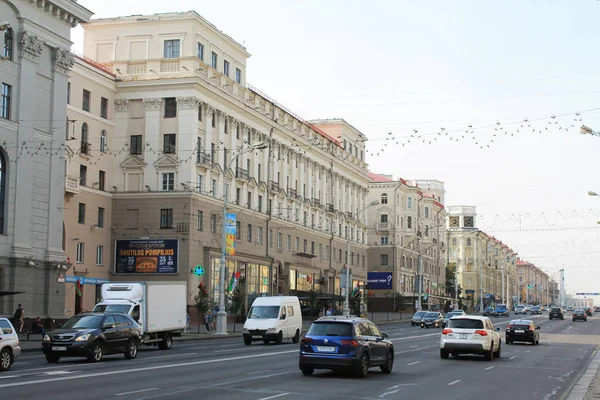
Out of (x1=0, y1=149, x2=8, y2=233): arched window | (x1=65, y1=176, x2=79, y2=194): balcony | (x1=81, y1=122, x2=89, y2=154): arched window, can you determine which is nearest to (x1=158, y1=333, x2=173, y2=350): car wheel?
(x1=0, y1=149, x2=8, y2=233): arched window

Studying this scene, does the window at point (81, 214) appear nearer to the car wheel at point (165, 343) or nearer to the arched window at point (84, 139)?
the arched window at point (84, 139)

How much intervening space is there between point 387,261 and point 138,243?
188ft

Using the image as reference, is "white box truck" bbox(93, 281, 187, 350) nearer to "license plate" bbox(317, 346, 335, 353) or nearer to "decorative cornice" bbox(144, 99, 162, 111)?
"license plate" bbox(317, 346, 335, 353)

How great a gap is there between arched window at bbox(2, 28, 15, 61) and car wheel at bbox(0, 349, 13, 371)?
76.6ft

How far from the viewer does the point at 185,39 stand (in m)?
60.8

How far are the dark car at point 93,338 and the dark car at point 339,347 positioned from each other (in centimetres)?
732

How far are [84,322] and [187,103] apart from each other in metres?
35.7

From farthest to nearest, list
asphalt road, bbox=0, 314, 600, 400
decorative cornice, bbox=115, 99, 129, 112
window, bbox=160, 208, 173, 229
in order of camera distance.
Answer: decorative cornice, bbox=115, 99, 129, 112, window, bbox=160, 208, 173, 229, asphalt road, bbox=0, 314, 600, 400

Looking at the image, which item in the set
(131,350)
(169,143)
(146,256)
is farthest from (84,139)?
(131,350)

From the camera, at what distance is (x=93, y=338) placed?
25484 millimetres

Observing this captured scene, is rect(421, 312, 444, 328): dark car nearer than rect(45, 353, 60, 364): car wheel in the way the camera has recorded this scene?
No

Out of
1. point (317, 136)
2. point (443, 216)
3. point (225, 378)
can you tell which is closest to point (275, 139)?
point (317, 136)

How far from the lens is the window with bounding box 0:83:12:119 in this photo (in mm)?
41969

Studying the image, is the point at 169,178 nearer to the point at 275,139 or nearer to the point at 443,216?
the point at 275,139
